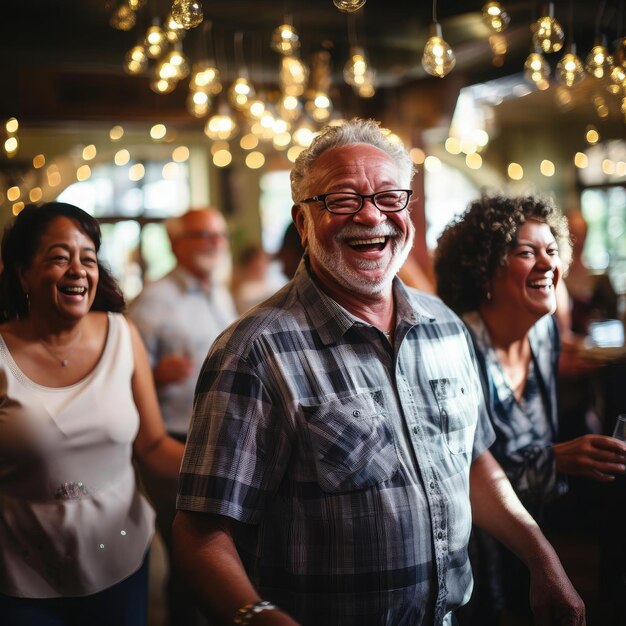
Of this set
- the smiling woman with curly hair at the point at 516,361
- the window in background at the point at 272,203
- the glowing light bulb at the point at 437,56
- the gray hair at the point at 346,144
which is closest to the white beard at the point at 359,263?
the gray hair at the point at 346,144

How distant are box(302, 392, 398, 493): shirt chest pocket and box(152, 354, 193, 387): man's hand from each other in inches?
69.4

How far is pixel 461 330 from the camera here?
6.65ft

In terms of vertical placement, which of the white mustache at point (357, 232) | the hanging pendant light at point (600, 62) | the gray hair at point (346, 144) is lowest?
the white mustache at point (357, 232)

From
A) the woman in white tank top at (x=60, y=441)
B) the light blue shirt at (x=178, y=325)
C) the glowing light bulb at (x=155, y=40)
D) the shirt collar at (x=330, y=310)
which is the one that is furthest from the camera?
the light blue shirt at (x=178, y=325)

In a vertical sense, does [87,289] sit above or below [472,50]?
below

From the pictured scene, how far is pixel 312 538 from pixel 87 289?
0.90 meters

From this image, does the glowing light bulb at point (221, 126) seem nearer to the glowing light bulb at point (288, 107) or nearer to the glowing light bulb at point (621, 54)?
the glowing light bulb at point (288, 107)

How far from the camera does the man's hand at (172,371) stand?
10.9 ft

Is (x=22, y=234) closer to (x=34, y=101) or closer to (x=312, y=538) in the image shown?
(x=312, y=538)

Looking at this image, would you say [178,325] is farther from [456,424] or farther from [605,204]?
[605,204]

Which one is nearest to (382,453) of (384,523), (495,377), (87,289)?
(384,523)

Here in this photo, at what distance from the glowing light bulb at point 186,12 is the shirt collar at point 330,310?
860mm

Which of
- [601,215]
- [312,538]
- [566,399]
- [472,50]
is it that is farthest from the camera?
[601,215]

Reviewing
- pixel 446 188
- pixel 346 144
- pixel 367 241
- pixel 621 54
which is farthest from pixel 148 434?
pixel 446 188
